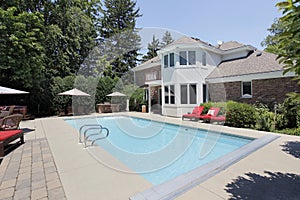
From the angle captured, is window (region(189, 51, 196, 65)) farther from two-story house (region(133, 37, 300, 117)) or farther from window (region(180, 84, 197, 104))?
window (region(180, 84, 197, 104))

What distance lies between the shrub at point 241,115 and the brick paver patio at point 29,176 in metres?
9.64

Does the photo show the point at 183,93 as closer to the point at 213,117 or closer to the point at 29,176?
the point at 213,117

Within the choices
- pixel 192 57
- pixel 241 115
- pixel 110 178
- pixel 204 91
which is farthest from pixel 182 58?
pixel 110 178

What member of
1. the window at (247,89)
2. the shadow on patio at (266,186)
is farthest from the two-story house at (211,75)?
the shadow on patio at (266,186)

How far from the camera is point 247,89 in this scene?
43.3 feet

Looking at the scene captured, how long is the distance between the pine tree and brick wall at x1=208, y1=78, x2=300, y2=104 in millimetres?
18711

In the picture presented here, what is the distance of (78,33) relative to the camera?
2225 centimetres

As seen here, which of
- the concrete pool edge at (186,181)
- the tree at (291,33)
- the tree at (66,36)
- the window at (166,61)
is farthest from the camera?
the tree at (66,36)

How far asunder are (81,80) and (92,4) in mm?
13656

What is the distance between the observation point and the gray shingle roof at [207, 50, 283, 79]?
40.9ft

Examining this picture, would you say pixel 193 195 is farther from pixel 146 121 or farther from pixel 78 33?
pixel 78 33

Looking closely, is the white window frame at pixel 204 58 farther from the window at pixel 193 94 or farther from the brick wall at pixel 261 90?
the window at pixel 193 94

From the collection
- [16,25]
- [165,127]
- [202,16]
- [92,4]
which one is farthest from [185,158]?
[92,4]

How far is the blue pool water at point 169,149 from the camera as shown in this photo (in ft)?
17.8
